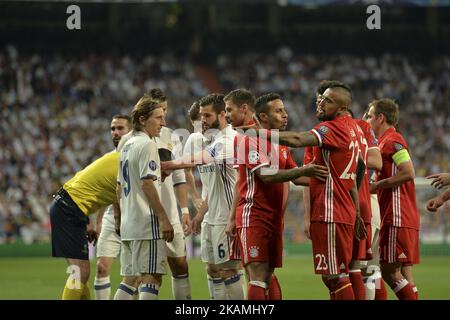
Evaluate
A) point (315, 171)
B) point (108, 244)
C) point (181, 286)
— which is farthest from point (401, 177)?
point (108, 244)

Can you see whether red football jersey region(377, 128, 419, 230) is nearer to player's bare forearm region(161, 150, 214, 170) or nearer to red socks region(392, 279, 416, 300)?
red socks region(392, 279, 416, 300)

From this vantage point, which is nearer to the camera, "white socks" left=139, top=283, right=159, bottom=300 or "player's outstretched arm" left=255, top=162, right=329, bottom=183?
"player's outstretched arm" left=255, top=162, right=329, bottom=183


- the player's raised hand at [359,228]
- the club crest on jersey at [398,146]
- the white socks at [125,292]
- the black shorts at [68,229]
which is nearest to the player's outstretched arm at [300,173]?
the player's raised hand at [359,228]

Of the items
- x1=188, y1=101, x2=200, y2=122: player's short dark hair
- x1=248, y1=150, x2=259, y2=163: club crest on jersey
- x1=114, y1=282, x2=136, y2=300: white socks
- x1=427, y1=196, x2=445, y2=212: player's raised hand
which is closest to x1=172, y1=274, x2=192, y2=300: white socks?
x1=114, y1=282, x2=136, y2=300: white socks

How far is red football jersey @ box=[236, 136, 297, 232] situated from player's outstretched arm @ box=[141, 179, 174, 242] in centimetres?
62

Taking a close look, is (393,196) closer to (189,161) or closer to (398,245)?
(398,245)

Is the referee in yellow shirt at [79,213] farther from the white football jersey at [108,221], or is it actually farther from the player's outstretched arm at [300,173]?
the player's outstretched arm at [300,173]

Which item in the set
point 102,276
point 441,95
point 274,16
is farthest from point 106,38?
point 102,276

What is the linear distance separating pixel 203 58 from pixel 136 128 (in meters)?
23.6

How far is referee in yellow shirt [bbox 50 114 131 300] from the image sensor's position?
26.3 ft

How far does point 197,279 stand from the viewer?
45.2ft

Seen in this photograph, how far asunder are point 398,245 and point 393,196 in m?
0.50

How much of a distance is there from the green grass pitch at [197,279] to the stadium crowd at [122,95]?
547cm
